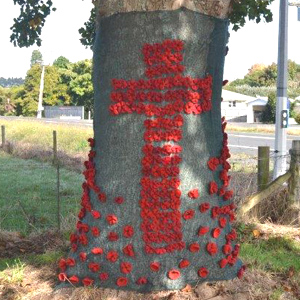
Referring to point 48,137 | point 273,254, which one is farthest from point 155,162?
point 48,137

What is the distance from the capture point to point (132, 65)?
4.43 metres

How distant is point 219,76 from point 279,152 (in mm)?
5667

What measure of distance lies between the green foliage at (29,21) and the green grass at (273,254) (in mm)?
3803

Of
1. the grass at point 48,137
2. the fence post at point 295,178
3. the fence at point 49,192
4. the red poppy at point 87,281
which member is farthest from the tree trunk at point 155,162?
the grass at point 48,137

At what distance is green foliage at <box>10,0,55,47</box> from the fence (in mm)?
1683

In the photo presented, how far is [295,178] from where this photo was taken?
7.55 meters

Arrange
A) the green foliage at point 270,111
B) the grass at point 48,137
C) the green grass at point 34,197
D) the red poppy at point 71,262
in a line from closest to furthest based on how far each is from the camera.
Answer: the red poppy at point 71,262
the green grass at point 34,197
the grass at point 48,137
the green foliage at point 270,111

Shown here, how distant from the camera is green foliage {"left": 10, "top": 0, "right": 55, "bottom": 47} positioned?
771 cm

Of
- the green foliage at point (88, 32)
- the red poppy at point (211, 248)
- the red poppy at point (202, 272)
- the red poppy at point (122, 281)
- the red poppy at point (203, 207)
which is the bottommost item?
the red poppy at point (122, 281)

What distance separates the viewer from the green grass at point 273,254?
549 cm

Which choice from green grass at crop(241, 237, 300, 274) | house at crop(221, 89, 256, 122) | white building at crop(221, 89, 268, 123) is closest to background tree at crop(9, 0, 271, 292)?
green grass at crop(241, 237, 300, 274)

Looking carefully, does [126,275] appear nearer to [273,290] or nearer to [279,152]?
[273,290]

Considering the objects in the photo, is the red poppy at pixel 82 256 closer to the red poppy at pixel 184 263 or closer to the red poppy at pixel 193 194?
the red poppy at pixel 184 263

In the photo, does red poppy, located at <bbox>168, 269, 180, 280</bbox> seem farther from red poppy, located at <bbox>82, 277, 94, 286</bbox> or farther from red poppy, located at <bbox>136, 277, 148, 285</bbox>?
red poppy, located at <bbox>82, 277, 94, 286</bbox>
